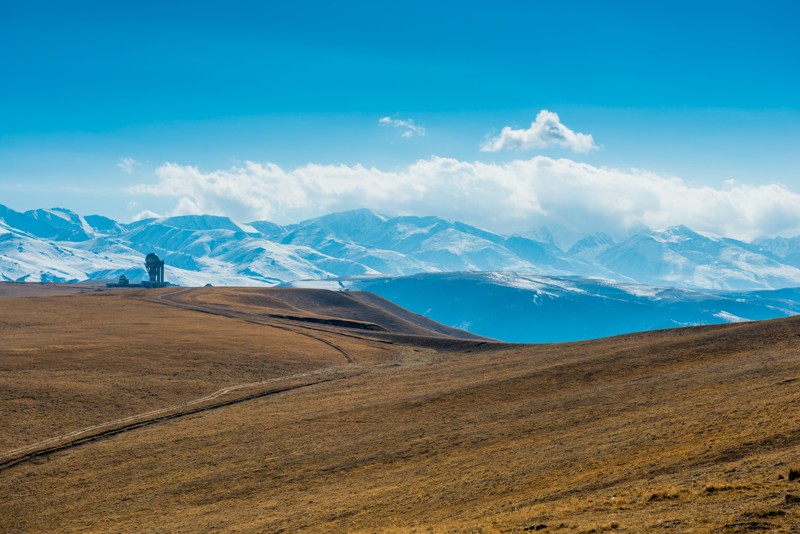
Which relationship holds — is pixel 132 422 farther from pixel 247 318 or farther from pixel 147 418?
pixel 247 318

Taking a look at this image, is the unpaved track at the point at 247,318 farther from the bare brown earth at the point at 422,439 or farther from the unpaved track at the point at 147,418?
the bare brown earth at the point at 422,439

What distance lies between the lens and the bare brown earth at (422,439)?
96.1ft

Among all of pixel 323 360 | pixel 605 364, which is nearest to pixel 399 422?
pixel 605 364

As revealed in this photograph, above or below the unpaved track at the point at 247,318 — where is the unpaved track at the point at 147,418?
below

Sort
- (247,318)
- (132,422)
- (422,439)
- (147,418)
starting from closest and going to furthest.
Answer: (422,439)
(132,422)
(147,418)
(247,318)

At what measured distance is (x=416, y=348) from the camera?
125062mm

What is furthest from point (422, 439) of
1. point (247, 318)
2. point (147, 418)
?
point (247, 318)

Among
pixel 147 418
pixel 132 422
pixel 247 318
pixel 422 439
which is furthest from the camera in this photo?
pixel 247 318

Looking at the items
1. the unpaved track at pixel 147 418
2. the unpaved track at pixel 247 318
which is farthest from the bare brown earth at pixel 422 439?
the unpaved track at pixel 247 318

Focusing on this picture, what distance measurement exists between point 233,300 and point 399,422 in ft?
481

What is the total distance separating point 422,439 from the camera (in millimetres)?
50656

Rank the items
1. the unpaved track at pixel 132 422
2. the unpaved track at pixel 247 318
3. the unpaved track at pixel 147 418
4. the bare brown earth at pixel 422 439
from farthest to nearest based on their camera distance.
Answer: the unpaved track at pixel 247 318
the unpaved track at pixel 147 418
the unpaved track at pixel 132 422
the bare brown earth at pixel 422 439

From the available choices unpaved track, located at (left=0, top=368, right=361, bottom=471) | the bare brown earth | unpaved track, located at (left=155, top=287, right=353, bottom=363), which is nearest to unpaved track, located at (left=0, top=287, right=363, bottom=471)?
unpaved track, located at (left=0, top=368, right=361, bottom=471)

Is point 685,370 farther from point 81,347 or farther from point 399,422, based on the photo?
point 81,347
